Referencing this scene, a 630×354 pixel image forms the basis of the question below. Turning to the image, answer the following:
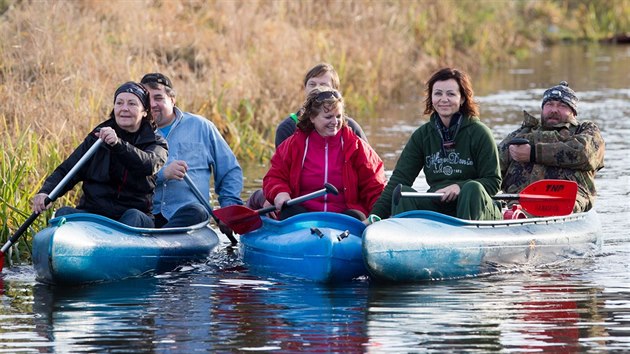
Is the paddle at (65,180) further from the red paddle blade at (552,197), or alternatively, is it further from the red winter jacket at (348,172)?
the red paddle blade at (552,197)

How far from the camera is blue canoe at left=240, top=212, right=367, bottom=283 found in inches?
336

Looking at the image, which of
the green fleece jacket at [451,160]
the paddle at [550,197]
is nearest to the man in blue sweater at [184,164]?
the green fleece jacket at [451,160]

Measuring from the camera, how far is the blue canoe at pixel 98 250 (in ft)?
27.7

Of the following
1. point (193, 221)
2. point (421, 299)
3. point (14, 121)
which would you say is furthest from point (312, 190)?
point (14, 121)

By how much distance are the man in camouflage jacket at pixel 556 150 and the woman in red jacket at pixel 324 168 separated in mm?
1180

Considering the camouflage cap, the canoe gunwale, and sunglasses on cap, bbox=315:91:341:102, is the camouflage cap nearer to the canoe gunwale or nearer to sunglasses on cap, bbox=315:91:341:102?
sunglasses on cap, bbox=315:91:341:102

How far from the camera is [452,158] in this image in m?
9.05

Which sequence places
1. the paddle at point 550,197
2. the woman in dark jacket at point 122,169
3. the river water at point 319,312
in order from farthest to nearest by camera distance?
the paddle at point 550,197
the woman in dark jacket at point 122,169
the river water at point 319,312

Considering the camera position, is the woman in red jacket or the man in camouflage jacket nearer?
the woman in red jacket

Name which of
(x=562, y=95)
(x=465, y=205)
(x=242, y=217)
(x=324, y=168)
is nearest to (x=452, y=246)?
(x=465, y=205)

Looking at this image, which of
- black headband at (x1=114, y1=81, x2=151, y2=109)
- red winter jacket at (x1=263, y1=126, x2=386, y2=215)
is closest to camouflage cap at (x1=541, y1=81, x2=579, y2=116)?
red winter jacket at (x1=263, y1=126, x2=386, y2=215)

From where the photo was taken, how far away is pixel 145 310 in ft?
26.0

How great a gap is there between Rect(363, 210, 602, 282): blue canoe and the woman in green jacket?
17 cm

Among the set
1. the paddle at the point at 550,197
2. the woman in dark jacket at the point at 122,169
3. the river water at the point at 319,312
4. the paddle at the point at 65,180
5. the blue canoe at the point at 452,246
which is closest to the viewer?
the river water at the point at 319,312
